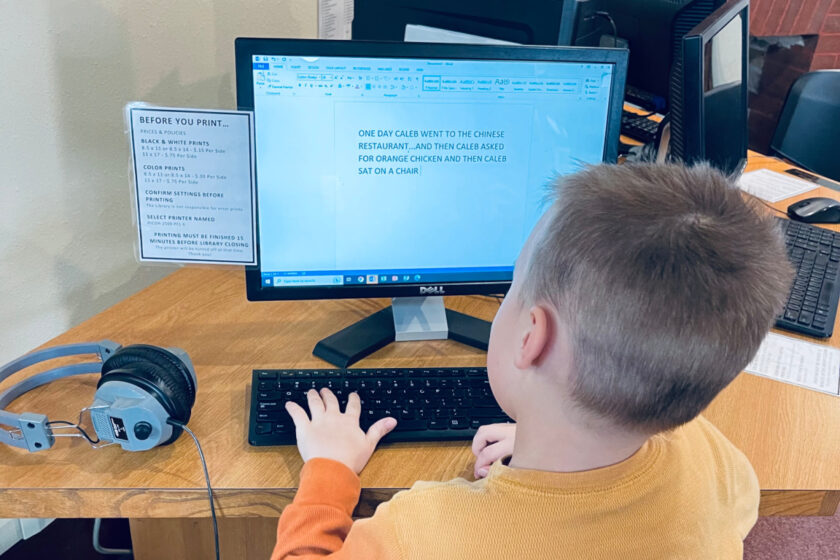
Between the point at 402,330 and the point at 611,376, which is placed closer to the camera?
the point at 611,376

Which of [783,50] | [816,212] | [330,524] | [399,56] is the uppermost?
[399,56]

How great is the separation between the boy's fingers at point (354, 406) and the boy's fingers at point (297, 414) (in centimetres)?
5

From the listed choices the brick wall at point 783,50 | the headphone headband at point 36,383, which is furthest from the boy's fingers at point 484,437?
the brick wall at point 783,50

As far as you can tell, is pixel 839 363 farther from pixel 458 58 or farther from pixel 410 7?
pixel 410 7

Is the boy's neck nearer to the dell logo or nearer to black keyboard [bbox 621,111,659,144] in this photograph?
the dell logo

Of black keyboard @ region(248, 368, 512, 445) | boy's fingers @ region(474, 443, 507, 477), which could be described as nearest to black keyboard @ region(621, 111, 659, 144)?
black keyboard @ region(248, 368, 512, 445)

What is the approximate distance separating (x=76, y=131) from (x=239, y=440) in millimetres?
654

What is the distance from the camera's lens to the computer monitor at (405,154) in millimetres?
926

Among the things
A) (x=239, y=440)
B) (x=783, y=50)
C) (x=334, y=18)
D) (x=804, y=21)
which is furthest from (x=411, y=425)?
(x=783, y=50)

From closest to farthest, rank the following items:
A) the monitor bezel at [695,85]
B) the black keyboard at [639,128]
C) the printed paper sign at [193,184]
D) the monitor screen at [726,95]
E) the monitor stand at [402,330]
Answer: the printed paper sign at [193,184], the monitor stand at [402,330], the monitor bezel at [695,85], the monitor screen at [726,95], the black keyboard at [639,128]

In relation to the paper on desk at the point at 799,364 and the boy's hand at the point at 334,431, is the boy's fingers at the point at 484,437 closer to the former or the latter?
the boy's hand at the point at 334,431

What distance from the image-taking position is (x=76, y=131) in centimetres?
122

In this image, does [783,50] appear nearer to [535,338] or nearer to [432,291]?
[432,291]

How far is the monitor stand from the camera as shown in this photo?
3.41 ft
